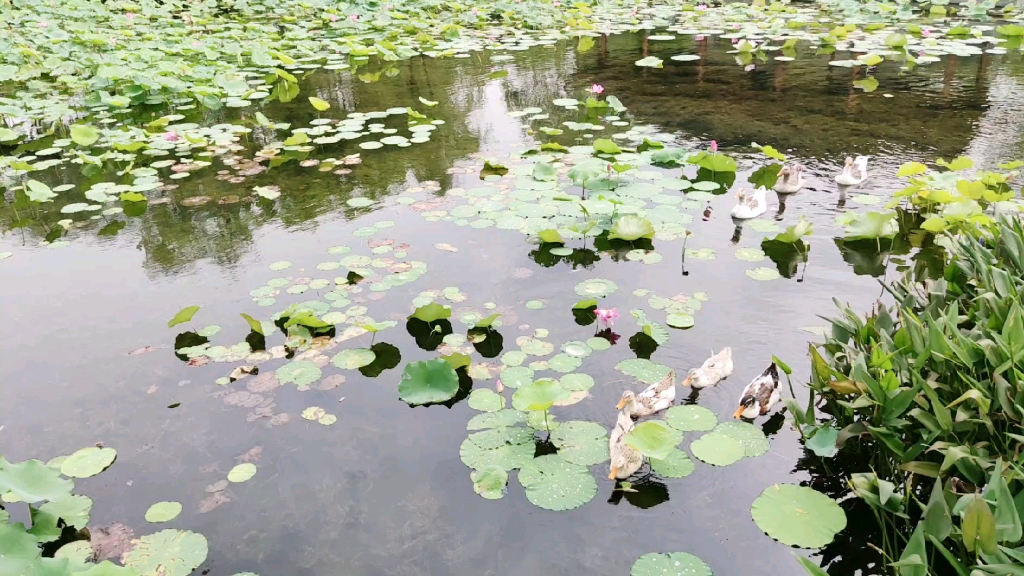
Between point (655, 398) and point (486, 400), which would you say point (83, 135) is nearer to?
point (486, 400)

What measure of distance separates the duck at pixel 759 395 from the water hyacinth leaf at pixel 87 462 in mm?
2140

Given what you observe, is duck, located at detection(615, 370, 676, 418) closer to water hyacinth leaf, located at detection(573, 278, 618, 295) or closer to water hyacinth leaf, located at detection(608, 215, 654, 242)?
water hyacinth leaf, located at detection(573, 278, 618, 295)

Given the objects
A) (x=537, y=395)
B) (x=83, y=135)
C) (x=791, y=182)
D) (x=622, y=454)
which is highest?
(x=83, y=135)

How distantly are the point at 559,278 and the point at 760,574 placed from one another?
1777 mm

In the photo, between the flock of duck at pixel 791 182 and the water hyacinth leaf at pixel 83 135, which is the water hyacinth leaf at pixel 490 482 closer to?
the flock of duck at pixel 791 182

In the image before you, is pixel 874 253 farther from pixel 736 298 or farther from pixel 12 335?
pixel 12 335

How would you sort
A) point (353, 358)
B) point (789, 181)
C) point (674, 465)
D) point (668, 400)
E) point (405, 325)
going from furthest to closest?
point (789, 181), point (405, 325), point (353, 358), point (668, 400), point (674, 465)

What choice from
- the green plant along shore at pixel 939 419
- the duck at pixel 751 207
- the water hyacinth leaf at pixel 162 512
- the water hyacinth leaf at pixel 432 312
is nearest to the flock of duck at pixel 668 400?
the green plant along shore at pixel 939 419

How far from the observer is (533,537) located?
1.95 m

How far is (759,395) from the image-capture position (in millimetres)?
2324

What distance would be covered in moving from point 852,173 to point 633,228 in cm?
163

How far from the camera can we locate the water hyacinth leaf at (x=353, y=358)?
106 inches

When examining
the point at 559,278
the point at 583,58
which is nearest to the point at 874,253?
the point at 559,278

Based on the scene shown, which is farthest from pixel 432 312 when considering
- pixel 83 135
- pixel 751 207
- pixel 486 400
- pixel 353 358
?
pixel 83 135
